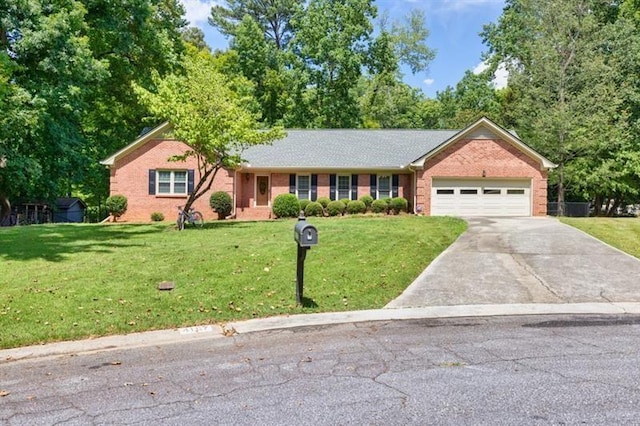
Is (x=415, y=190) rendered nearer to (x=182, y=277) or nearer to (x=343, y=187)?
(x=343, y=187)

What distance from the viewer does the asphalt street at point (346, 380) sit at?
426 cm

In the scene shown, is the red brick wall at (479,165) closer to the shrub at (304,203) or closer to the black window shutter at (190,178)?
the shrub at (304,203)

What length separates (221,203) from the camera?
25922mm

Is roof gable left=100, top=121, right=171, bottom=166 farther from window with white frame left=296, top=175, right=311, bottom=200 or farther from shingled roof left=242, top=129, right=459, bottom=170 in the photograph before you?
window with white frame left=296, top=175, right=311, bottom=200

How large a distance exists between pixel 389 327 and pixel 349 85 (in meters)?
35.8

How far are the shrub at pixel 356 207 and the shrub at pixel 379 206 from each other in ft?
1.85

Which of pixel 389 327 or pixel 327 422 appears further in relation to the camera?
pixel 389 327

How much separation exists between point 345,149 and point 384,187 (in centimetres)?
349

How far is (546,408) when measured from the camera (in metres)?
4.35

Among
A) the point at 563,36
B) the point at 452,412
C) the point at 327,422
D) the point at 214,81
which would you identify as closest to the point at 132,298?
the point at 327,422

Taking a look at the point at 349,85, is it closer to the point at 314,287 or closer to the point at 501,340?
the point at 314,287

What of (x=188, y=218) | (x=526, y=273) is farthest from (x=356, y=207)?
(x=526, y=273)

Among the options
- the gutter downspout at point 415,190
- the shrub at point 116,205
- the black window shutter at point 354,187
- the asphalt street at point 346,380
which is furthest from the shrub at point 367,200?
the asphalt street at point 346,380

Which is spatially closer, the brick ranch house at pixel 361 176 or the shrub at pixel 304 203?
the brick ranch house at pixel 361 176
